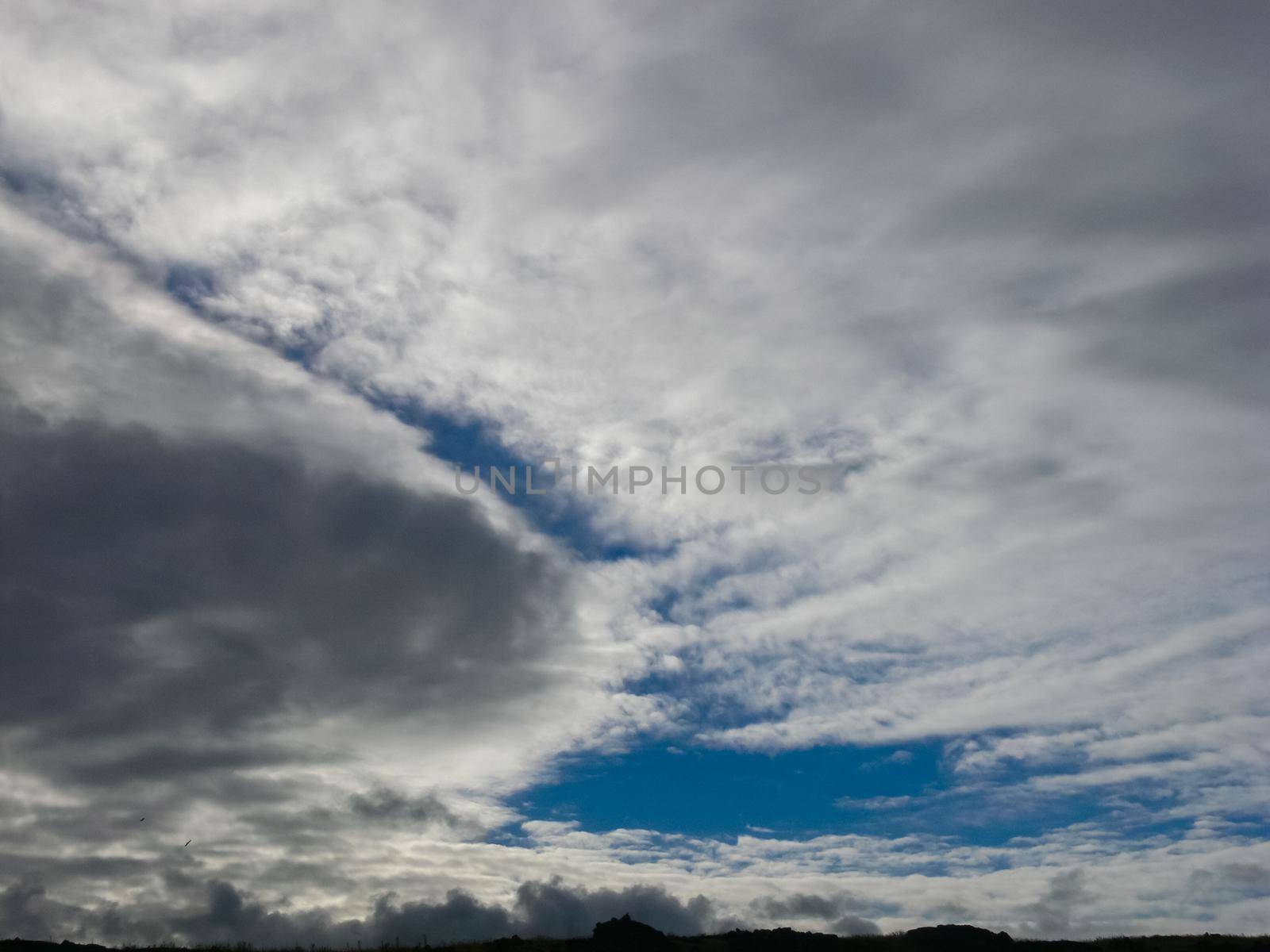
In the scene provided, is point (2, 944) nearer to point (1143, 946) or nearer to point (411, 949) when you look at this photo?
point (411, 949)

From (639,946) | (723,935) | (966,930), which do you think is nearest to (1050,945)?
(966,930)

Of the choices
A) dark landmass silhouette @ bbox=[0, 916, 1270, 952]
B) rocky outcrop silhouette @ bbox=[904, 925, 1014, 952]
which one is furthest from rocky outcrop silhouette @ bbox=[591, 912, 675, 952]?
rocky outcrop silhouette @ bbox=[904, 925, 1014, 952]

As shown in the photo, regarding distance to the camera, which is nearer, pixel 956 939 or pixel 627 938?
pixel 627 938

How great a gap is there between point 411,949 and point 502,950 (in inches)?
198

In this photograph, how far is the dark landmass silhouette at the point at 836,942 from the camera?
5728cm

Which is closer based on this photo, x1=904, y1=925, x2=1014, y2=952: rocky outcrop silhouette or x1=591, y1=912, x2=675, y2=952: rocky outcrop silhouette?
x1=591, y1=912, x2=675, y2=952: rocky outcrop silhouette

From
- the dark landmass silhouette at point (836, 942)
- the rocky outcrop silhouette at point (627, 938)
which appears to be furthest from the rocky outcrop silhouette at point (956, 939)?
the rocky outcrop silhouette at point (627, 938)

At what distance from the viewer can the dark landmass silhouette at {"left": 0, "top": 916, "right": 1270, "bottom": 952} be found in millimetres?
57281

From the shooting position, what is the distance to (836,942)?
6184 cm

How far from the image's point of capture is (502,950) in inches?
2217

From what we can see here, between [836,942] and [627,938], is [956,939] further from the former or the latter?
[627,938]

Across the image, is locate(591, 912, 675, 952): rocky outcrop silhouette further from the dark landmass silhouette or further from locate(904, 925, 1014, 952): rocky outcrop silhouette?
locate(904, 925, 1014, 952): rocky outcrop silhouette

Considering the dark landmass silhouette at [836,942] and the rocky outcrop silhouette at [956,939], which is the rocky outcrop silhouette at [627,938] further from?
the rocky outcrop silhouette at [956,939]

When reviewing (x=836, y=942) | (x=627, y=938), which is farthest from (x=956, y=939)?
(x=627, y=938)
